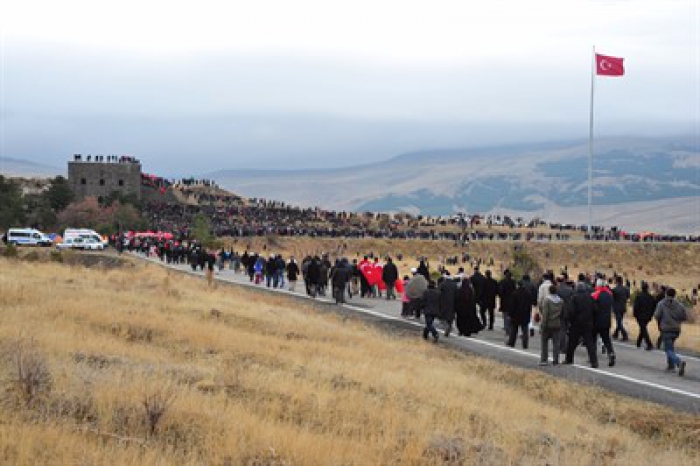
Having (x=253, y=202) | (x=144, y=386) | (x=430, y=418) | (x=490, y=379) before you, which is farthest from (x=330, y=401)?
(x=253, y=202)

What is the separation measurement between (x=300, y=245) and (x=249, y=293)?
49.6 meters

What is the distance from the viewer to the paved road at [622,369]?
15664mm

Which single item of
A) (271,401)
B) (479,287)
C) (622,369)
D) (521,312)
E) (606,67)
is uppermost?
(606,67)

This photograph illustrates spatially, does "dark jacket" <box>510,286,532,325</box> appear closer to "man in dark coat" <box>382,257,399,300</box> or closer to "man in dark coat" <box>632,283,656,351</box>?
"man in dark coat" <box>632,283,656,351</box>

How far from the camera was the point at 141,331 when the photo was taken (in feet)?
55.3

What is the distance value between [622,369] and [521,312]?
9.60 ft

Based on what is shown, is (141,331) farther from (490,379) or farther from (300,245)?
(300,245)

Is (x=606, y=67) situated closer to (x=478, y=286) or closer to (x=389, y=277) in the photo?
(x=389, y=277)

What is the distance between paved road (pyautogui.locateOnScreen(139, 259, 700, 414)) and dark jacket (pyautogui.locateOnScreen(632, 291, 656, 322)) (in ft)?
2.67

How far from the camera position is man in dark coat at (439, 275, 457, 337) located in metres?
21.7

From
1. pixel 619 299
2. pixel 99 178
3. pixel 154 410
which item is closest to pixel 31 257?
pixel 619 299

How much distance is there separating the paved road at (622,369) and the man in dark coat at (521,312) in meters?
0.31

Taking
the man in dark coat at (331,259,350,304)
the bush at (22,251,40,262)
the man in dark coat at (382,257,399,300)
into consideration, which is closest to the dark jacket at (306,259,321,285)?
the man in dark coat at (331,259,350,304)

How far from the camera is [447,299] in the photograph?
21.9m
